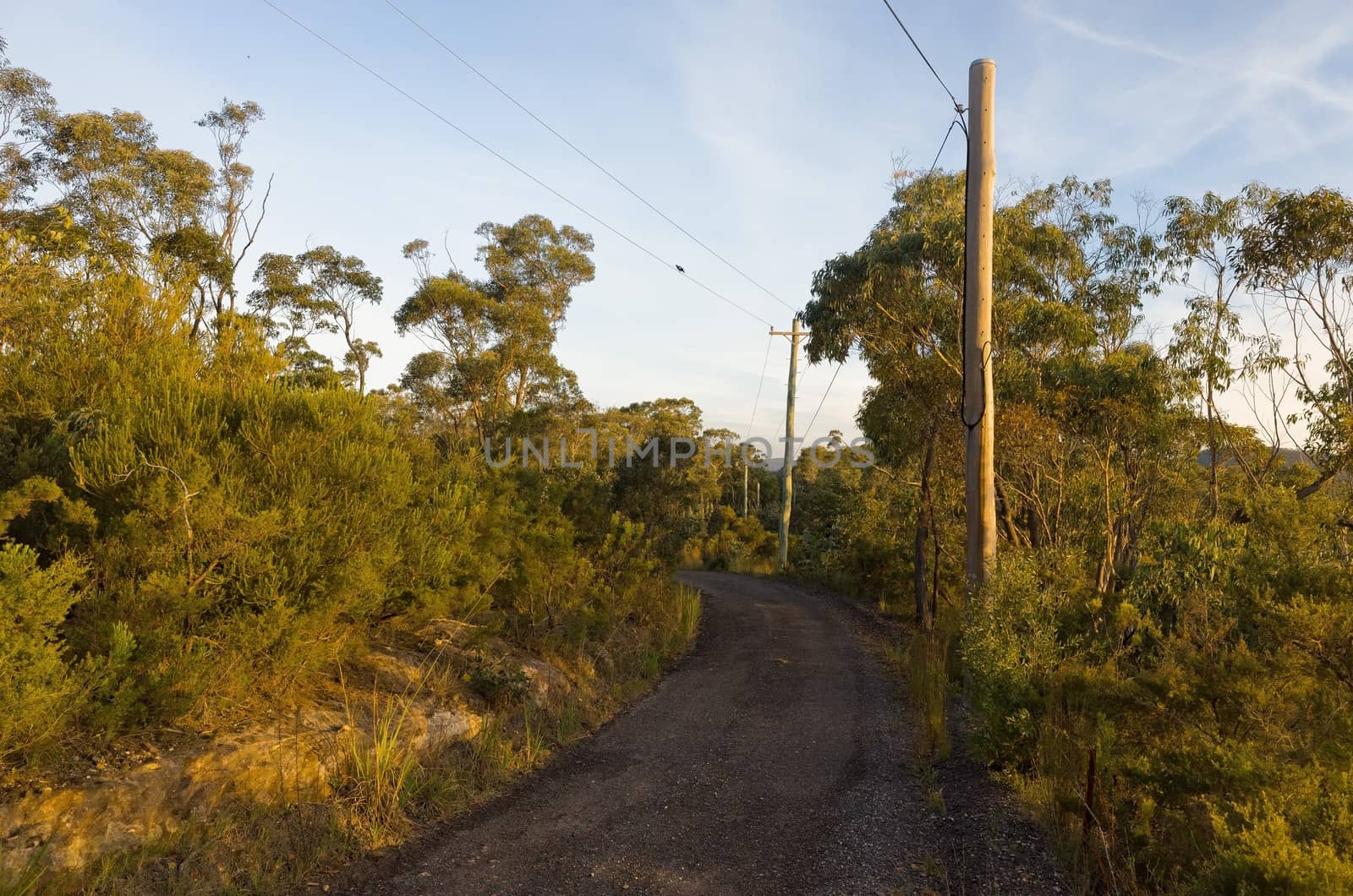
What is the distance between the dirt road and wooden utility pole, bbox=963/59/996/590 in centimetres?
241

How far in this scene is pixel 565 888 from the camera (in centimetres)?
428

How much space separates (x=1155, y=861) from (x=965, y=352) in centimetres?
556

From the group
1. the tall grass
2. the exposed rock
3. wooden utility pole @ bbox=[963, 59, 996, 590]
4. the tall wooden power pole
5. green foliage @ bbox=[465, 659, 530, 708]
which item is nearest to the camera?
the tall grass

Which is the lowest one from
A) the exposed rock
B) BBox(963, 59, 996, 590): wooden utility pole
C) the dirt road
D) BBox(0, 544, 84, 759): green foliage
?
the dirt road

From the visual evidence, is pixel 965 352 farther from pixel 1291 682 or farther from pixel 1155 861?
pixel 1155 861

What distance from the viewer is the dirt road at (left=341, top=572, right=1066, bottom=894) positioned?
4.39 meters

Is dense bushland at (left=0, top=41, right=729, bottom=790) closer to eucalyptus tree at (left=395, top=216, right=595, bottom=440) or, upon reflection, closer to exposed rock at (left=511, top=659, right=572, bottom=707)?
exposed rock at (left=511, top=659, right=572, bottom=707)

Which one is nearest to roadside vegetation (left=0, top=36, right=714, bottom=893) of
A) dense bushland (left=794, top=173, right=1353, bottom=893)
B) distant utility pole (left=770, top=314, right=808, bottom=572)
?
dense bushland (left=794, top=173, right=1353, bottom=893)

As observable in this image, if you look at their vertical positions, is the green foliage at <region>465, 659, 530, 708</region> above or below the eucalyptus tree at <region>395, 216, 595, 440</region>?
below

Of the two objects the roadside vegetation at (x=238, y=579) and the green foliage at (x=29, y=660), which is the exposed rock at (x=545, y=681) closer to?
the roadside vegetation at (x=238, y=579)

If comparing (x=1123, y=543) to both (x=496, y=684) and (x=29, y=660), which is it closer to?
(x=496, y=684)

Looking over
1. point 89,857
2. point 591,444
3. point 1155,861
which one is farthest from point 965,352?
point 591,444

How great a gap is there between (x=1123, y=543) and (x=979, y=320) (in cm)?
658

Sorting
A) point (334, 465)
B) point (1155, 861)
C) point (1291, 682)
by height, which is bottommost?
point (1155, 861)
